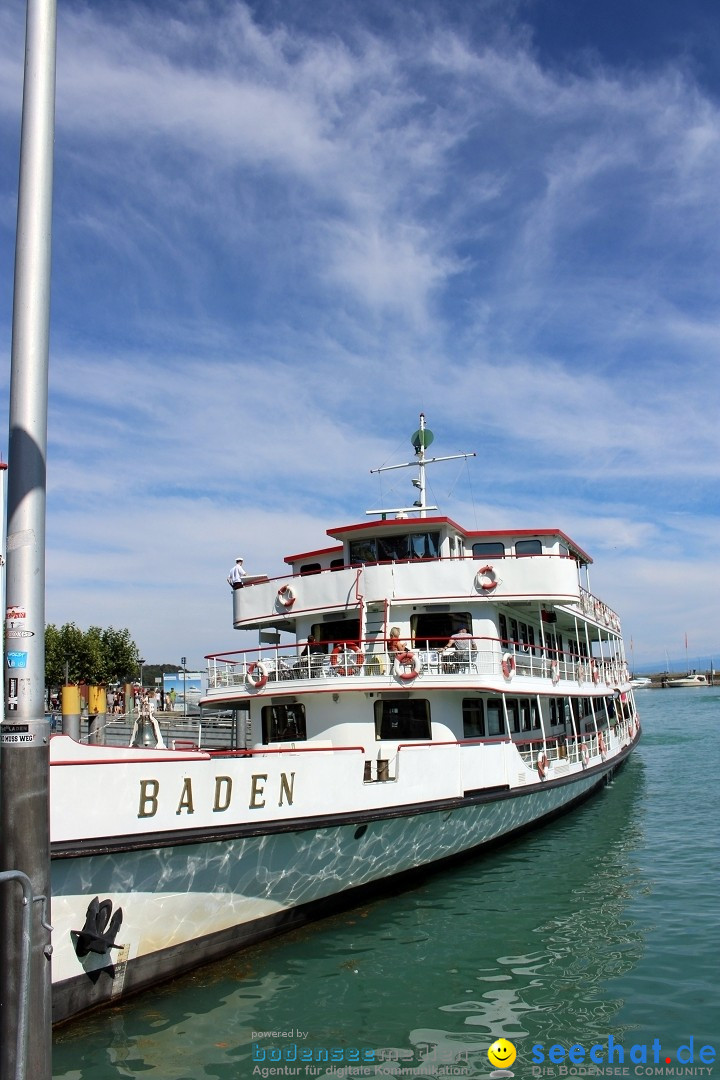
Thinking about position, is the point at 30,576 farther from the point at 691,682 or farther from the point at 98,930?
the point at 691,682

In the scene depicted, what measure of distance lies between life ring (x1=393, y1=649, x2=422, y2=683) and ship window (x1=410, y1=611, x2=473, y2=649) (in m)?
2.04

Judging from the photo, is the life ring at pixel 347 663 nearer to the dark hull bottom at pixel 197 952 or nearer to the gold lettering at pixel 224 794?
the dark hull bottom at pixel 197 952

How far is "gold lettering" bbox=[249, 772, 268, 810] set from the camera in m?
9.27

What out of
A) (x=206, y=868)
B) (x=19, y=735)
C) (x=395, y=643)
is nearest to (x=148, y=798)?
(x=206, y=868)

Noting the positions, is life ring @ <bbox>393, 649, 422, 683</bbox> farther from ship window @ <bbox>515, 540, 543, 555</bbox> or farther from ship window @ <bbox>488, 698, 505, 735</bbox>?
ship window @ <bbox>515, 540, 543, 555</bbox>

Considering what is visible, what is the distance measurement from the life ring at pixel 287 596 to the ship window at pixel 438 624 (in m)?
2.43

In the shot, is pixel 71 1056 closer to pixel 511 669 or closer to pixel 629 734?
pixel 511 669

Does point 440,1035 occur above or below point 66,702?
below

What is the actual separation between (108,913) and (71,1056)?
120 cm

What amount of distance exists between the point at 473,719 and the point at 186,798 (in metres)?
7.96

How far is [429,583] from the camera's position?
15234 millimetres

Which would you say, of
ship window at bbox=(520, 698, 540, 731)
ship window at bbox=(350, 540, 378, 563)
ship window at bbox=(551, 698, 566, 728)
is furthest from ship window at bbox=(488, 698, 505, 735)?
ship window at bbox=(551, 698, 566, 728)

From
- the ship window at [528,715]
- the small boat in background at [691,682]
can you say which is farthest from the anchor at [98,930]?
the small boat in background at [691,682]

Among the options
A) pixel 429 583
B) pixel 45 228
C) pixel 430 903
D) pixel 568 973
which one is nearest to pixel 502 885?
pixel 430 903
